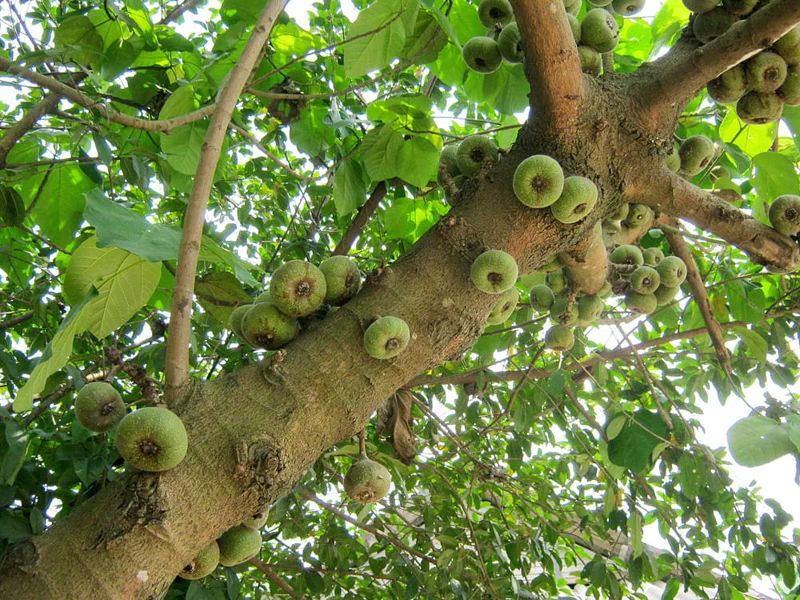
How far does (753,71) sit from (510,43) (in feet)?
2.89

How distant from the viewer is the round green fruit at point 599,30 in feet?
7.39

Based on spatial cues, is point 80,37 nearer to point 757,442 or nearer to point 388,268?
point 388,268

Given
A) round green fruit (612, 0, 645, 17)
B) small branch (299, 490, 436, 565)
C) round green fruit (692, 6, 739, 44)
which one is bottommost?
small branch (299, 490, 436, 565)

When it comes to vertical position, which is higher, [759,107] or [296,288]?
[759,107]

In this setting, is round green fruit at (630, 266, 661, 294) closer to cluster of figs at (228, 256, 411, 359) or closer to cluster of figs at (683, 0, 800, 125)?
cluster of figs at (683, 0, 800, 125)

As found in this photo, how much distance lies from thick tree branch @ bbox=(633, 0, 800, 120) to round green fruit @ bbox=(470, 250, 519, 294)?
0.81 metres

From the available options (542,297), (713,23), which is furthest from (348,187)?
(713,23)

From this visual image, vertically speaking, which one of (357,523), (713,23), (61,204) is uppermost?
(713,23)

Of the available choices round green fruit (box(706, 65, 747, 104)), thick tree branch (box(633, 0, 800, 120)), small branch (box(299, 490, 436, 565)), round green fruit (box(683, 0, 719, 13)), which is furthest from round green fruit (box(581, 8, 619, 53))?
small branch (box(299, 490, 436, 565))

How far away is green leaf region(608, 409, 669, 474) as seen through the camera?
3.09m

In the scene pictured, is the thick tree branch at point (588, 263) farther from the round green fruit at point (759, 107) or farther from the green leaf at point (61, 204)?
the green leaf at point (61, 204)

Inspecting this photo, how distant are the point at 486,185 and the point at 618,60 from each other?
6.13 ft

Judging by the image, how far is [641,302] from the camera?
2.97 m

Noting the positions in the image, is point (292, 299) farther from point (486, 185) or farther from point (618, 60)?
point (618, 60)
